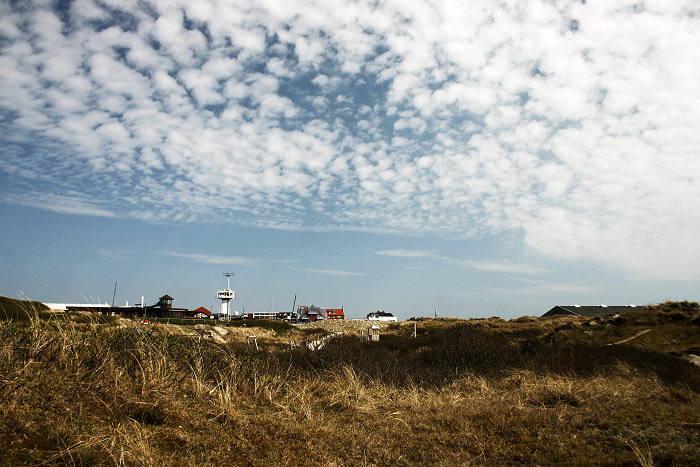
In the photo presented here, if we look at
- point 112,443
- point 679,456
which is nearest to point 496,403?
point 679,456

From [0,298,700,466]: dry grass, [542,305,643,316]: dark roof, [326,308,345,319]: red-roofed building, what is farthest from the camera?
[326,308,345,319]: red-roofed building

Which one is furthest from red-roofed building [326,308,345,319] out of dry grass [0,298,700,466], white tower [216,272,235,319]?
dry grass [0,298,700,466]

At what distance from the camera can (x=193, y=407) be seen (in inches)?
224

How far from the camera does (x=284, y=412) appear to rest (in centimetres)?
645

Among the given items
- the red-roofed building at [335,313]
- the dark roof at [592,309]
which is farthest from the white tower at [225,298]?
the dark roof at [592,309]

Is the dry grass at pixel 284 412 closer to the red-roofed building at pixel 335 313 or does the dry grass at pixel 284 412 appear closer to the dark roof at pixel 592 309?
the dark roof at pixel 592 309

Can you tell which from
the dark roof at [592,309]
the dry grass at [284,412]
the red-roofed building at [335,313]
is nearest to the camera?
the dry grass at [284,412]

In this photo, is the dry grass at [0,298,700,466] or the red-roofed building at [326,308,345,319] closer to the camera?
the dry grass at [0,298,700,466]

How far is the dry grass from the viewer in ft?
14.2

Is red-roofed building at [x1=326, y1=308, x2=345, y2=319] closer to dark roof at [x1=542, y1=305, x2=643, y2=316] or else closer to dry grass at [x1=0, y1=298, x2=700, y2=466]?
dark roof at [x1=542, y1=305, x2=643, y2=316]

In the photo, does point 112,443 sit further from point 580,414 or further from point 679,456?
point 580,414

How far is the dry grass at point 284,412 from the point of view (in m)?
4.34

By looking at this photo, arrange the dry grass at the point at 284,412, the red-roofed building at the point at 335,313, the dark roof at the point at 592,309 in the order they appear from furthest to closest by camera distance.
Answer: the red-roofed building at the point at 335,313 < the dark roof at the point at 592,309 < the dry grass at the point at 284,412

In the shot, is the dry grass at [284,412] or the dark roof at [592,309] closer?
the dry grass at [284,412]
